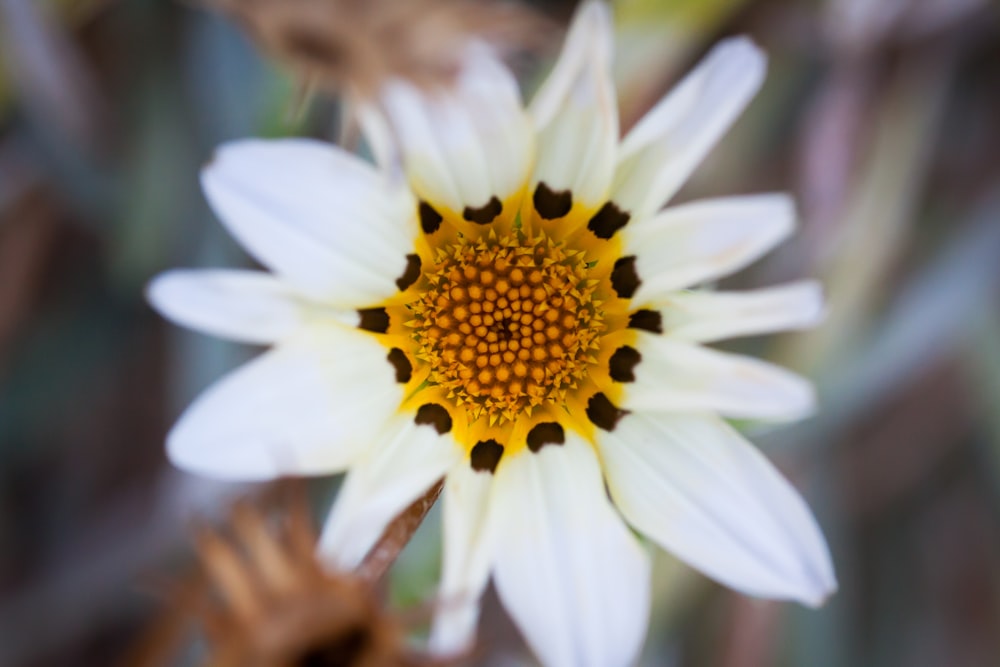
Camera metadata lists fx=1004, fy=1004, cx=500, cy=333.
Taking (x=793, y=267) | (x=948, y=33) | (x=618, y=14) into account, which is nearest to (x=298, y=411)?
(x=618, y=14)

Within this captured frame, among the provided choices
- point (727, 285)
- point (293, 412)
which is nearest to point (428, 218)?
point (293, 412)

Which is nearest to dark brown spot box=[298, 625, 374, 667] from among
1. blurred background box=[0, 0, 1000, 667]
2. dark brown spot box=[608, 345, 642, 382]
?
dark brown spot box=[608, 345, 642, 382]

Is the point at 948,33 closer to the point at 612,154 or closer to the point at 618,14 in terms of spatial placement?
the point at 618,14

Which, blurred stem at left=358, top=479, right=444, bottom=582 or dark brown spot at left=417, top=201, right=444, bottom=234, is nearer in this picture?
blurred stem at left=358, top=479, right=444, bottom=582

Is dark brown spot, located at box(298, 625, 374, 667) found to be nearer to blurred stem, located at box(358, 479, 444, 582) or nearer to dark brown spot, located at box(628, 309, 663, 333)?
blurred stem, located at box(358, 479, 444, 582)

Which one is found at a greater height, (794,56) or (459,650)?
(794,56)

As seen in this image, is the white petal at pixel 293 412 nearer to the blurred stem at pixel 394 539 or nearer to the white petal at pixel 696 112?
the blurred stem at pixel 394 539

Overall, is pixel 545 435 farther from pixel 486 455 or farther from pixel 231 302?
pixel 231 302
